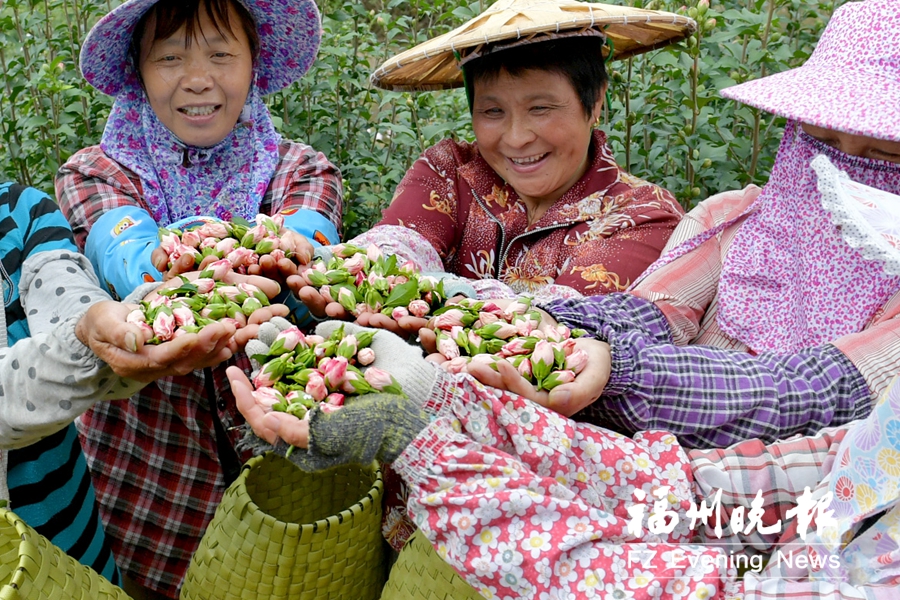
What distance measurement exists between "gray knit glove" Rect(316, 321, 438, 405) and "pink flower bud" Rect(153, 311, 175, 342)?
1.00ft

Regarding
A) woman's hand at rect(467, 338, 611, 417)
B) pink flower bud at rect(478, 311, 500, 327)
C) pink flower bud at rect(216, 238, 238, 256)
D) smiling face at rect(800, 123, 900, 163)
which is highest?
smiling face at rect(800, 123, 900, 163)

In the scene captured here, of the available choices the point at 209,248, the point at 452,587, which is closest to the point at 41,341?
the point at 209,248

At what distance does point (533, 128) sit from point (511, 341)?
0.88 m

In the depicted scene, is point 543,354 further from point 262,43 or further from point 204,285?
point 262,43

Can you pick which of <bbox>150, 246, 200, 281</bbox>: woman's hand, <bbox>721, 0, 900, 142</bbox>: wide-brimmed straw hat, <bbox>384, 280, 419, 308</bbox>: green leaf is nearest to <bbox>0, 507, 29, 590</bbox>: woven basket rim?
<bbox>150, 246, 200, 281</bbox>: woman's hand

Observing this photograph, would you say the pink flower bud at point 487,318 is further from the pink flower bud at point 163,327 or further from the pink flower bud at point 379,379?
the pink flower bud at point 163,327

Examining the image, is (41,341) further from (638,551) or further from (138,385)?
(638,551)

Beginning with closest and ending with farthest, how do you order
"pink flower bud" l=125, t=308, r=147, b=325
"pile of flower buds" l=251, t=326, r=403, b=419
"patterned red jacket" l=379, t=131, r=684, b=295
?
"pile of flower buds" l=251, t=326, r=403, b=419
"pink flower bud" l=125, t=308, r=147, b=325
"patterned red jacket" l=379, t=131, r=684, b=295

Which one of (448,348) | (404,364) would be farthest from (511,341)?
(404,364)

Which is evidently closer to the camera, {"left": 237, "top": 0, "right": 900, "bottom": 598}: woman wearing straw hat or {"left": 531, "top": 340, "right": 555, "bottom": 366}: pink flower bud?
{"left": 237, "top": 0, "right": 900, "bottom": 598}: woman wearing straw hat

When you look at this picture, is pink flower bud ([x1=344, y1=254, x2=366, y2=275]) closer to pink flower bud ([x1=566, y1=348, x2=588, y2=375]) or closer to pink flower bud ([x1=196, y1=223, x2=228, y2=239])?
pink flower bud ([x1=196, y1=223, x2=228, y2=239])

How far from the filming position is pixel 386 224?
2.42 meters

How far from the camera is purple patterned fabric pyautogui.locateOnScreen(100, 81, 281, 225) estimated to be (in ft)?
8.04

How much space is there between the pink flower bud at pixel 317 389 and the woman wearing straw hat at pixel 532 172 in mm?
713
